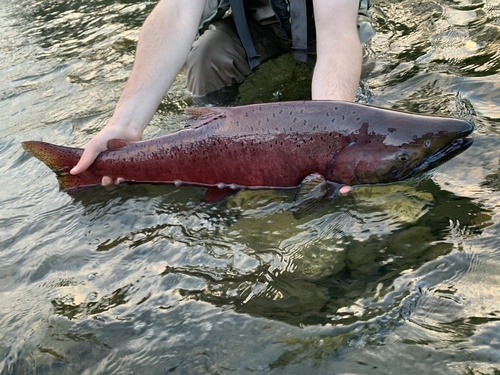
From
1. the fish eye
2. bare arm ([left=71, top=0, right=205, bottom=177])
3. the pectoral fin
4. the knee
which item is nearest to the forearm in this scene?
bare arm ([left=71, top=0, right=205, bottom=177])

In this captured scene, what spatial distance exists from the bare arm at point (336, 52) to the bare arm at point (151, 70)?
3.30 ft

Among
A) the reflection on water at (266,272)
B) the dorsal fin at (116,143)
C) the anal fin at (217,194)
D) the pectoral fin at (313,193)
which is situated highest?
the dorsal fin at (116,143)

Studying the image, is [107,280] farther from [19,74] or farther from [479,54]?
[19,74]

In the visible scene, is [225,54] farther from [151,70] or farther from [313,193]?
[313,193]

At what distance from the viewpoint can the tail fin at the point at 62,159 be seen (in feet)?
11.3

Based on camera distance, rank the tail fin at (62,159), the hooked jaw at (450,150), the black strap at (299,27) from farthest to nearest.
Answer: the black strap at (299,27), the tail fin at (62,159), the hooked jaw at (450,150)

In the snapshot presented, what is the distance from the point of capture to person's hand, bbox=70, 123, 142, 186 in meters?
3.35

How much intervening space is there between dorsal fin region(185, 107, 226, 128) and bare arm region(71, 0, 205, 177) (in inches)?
23.5

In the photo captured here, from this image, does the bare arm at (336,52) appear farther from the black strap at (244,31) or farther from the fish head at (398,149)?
the black strap at (244,31)

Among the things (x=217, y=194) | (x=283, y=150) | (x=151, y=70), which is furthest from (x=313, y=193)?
(x=151, y=70)

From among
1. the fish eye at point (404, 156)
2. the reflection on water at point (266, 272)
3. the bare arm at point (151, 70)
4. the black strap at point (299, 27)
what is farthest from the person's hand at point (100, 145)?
the fish eye at point (404, 156)

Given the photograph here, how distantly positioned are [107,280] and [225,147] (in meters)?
0.97

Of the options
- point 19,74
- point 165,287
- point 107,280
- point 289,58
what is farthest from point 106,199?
point 19,74

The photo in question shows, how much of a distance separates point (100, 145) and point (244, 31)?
1797mm
